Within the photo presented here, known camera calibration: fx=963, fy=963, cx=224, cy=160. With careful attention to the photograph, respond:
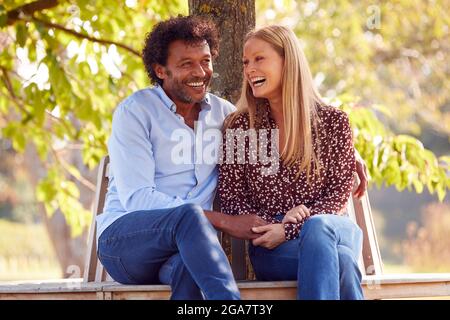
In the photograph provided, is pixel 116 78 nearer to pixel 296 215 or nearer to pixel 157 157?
pixel 157 157

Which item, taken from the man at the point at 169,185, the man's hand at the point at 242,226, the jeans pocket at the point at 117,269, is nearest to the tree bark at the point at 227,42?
the man at the point at 169,185

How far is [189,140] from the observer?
13.1 feet

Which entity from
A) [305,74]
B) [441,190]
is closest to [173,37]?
[305,74]

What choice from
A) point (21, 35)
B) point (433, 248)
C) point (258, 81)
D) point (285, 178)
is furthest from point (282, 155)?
point (433, 248)

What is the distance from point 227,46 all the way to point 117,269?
1407 millimetres

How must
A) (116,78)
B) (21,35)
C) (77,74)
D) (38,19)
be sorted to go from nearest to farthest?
(21,35) < (38,19) < (116,78) < (77,74)

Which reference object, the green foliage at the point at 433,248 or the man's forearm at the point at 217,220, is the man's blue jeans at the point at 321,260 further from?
the green foliage at the point at 433,248

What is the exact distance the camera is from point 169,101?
4.04 metres

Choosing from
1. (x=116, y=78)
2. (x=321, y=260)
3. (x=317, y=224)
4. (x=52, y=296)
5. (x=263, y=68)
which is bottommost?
(x=52, y=296)

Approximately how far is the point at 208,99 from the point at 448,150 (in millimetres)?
22687

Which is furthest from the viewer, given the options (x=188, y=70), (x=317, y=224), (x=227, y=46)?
(x=227, y=46)

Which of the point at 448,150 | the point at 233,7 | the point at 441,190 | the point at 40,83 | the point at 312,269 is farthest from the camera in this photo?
the point at 448,150

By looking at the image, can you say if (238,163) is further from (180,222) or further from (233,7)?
(233,7)

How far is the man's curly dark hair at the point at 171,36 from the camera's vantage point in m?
4.07
